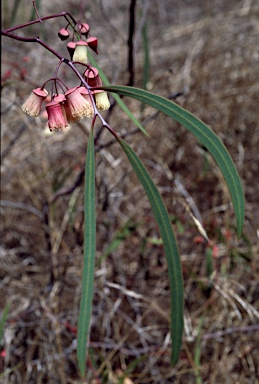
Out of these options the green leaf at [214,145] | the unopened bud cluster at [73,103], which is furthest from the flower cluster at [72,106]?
the green leaf at [214,145]

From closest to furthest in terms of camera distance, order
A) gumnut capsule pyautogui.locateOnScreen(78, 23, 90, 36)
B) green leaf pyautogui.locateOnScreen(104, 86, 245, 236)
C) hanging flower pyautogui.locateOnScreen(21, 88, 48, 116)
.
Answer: green leaf pyautogui.locateOnScreen(104, 86, 245, 236)
hanging flower pyautogui.locateOnScreen(21, 88, 48, 116)
gumnut capsule pyautogui.locateOnScreen(78, 23, 90, 36)

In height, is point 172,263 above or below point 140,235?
below

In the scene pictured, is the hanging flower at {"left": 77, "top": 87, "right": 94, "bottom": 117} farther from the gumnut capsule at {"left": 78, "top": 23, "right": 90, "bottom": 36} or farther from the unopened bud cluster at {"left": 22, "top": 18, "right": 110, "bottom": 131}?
the gumnut capsule at {"left": 78, "top": 23, "right": 90, "bottom": 36}

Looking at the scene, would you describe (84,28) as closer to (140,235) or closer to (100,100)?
(100,100)

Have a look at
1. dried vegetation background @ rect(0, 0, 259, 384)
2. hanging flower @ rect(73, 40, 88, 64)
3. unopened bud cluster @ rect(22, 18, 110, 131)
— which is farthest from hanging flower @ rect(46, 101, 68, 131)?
dried vegetation background @ rect(0, 0, 259, 384)

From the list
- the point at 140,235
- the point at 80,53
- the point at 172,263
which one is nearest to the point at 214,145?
the point at 172,263

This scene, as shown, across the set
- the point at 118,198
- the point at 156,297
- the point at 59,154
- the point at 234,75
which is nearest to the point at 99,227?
the point at 118,198
